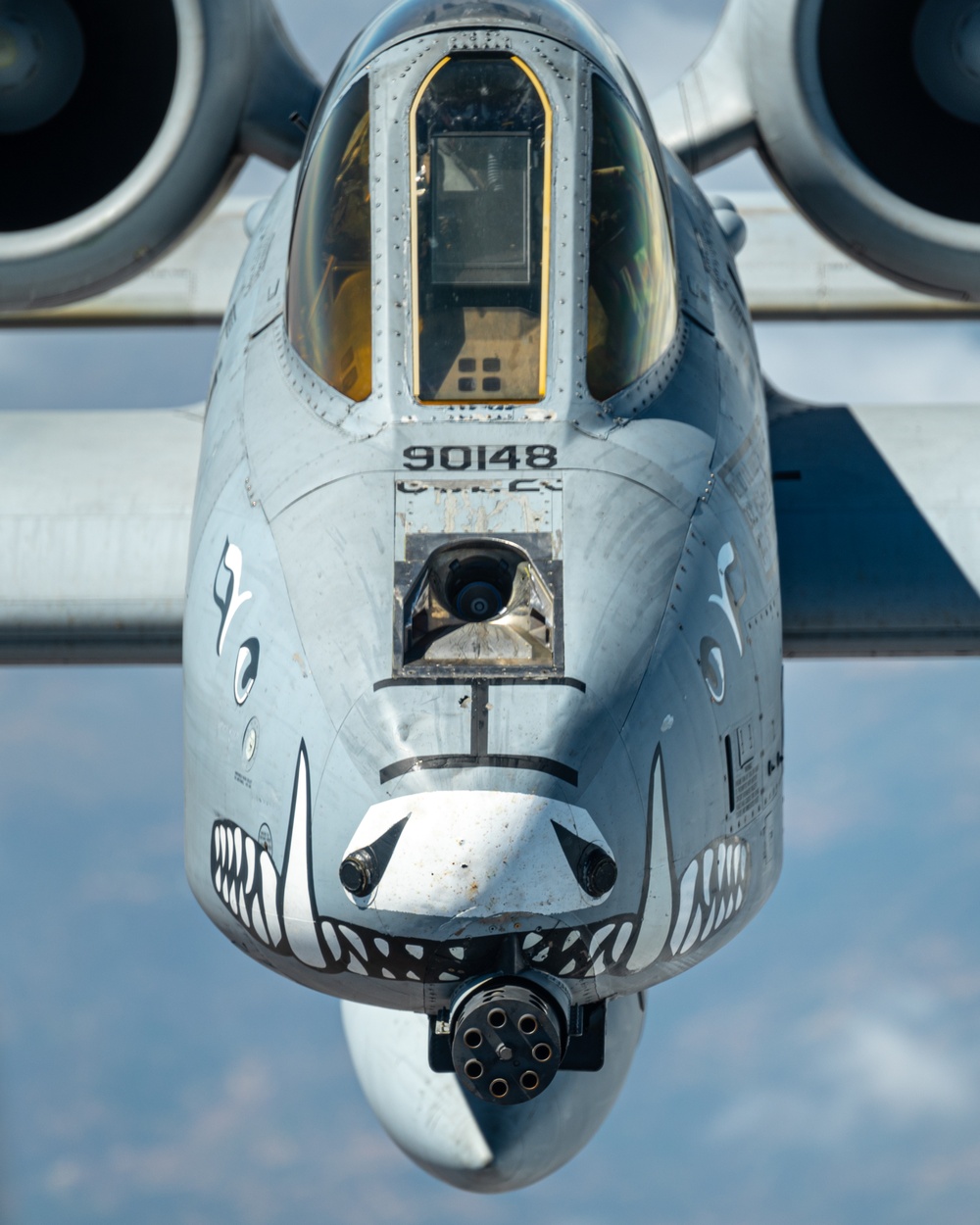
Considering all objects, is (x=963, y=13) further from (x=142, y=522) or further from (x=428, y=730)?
(x=428, y=730)

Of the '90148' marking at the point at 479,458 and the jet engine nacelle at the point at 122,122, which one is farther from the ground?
the jet engine nacelle at the point at 122,122

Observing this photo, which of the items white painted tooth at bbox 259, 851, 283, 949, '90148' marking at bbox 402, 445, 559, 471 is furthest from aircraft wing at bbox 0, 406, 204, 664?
white painted tooth at bbox 259, 851, 283, 949

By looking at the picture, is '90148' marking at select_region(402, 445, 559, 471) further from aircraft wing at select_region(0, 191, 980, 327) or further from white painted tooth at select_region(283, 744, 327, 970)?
aircraft wing at select_region(0, 191, 980, 327)

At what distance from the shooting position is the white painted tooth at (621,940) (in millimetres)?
3971

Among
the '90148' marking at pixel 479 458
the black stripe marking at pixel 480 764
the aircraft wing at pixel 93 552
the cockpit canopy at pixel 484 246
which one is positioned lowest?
the aircraft wing at pixel 93 552

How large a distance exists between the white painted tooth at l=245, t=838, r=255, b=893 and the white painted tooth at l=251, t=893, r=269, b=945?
46mm

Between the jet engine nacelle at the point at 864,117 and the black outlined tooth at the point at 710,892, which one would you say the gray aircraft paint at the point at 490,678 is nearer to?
the black outlined tooth at the point at 710,892

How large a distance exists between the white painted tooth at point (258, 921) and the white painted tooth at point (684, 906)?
3.57ft

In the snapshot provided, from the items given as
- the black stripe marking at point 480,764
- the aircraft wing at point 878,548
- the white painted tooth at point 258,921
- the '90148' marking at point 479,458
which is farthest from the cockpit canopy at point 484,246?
the aircraft wing at point 878,548

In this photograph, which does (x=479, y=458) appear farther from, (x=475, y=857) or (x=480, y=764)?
(x=475, y=857)

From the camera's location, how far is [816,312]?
1020 centimetres

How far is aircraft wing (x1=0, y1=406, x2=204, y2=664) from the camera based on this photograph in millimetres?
6895

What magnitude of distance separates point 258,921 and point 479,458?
1451 mm

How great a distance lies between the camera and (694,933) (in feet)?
14.0
